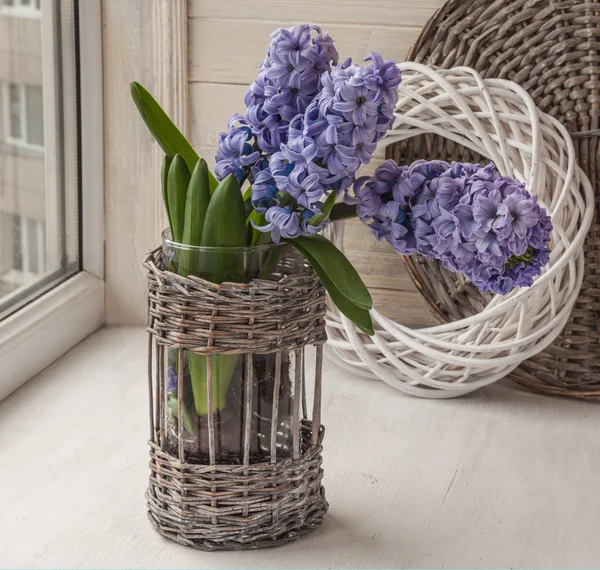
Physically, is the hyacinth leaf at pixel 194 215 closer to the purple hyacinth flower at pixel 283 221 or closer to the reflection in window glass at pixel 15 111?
the purple hyacinth flower at pixel 283 221

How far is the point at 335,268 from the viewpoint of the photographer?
0.74 metres

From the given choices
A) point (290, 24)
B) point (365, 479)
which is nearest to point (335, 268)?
point (365, 479)

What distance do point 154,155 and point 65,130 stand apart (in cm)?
14

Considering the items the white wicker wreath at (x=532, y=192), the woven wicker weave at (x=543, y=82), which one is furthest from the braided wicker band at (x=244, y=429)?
the woven wicker weave at (x=543, y=82)

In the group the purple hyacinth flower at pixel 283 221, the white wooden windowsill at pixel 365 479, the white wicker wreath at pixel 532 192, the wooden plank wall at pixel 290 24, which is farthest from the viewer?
the wooden plank wall at pixel 290 24

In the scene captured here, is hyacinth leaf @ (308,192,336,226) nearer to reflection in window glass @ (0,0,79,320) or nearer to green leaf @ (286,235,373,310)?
green leaf @ (286,235,373,310)

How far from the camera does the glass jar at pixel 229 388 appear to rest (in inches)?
30.5

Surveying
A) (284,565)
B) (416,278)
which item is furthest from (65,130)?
(284,565)

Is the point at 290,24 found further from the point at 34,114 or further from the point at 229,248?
the point at 229,248

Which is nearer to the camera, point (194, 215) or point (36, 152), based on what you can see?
point (194, 215)

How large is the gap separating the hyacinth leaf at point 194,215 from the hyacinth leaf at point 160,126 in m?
0.04

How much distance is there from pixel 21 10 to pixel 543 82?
0.72 meters

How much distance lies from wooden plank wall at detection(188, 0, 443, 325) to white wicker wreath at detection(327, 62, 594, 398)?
154 mm

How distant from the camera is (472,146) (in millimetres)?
1185
